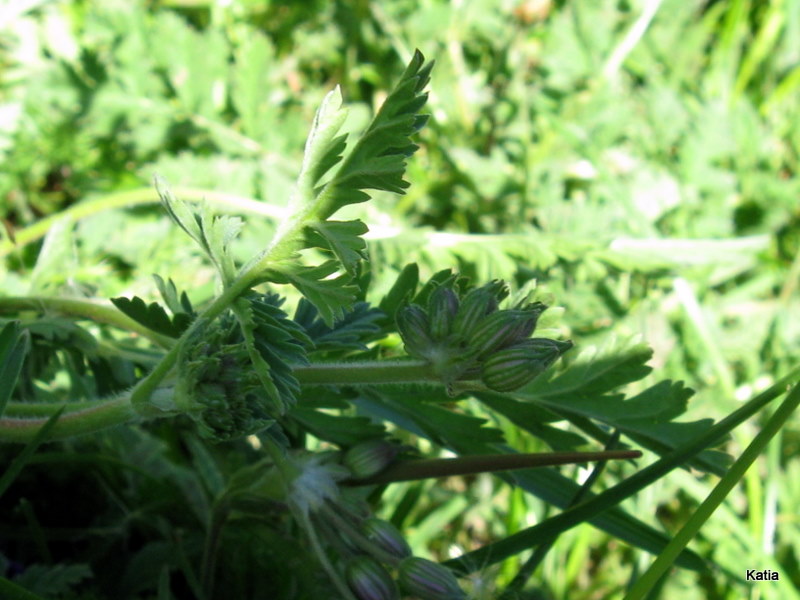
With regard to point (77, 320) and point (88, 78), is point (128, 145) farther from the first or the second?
point (77, 320)

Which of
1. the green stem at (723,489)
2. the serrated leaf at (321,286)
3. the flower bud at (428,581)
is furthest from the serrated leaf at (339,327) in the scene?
the green stem at (723,489)

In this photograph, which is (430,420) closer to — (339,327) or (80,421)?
(339,327)

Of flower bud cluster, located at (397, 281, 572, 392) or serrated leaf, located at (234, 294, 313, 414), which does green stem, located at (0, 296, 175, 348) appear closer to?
serrated leaf, located at (234, 294, 313, 414)

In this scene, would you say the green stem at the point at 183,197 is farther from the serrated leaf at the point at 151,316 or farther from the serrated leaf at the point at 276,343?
the serrated leaf at the point at 276,343

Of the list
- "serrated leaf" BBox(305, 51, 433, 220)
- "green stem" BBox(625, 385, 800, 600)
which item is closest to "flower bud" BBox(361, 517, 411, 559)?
"green stem" BBox(625, 385, 800, 600)

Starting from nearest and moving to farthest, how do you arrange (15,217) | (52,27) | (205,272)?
1. (205,272)
2. (15,217)
3. (52,27)

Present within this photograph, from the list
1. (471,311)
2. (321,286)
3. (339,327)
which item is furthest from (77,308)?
(471,311)

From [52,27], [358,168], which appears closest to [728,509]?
[358,168]

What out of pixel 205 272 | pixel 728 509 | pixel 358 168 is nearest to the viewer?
pixel 358 168
